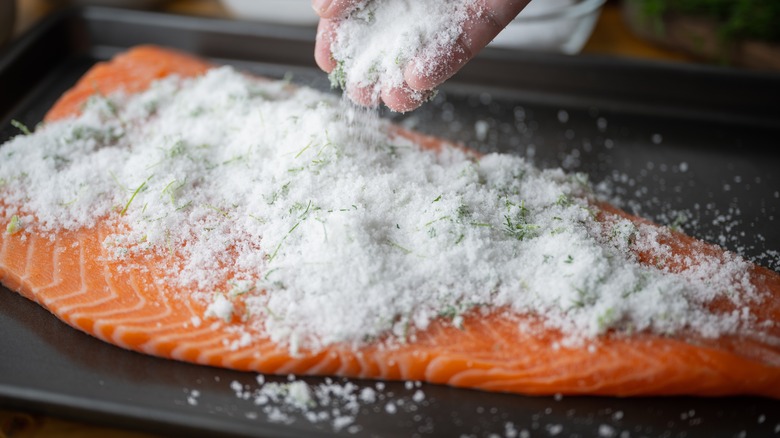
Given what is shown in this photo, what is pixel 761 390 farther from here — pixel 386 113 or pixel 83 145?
pixel 83 145

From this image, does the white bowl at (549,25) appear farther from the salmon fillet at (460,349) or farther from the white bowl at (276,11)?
the salmon fillet at (460,349)

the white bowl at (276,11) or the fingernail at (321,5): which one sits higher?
the fingernail at (321,5)

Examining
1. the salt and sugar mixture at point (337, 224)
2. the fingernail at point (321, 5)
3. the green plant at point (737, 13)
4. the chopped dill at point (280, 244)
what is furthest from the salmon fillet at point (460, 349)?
the green plant at point (737, 13)

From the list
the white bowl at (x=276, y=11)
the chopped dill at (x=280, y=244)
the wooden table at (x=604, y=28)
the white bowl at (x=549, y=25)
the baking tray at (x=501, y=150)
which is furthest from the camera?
the wooden table at (x=604, y=28)

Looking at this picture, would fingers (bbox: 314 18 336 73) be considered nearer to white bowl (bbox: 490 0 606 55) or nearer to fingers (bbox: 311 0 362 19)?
fingers (bbox: 311 0 362 19)

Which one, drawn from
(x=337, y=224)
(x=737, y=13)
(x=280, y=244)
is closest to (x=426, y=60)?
(x=337, y=224)

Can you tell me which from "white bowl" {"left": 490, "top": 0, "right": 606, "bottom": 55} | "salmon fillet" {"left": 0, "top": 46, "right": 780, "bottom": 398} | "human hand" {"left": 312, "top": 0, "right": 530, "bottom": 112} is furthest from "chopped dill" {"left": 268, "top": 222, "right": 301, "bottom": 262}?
"white bowl" {"left": 490, "top": 0, "right": 606, "bottom": 55}

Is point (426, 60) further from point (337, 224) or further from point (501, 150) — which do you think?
point (501, 150)
